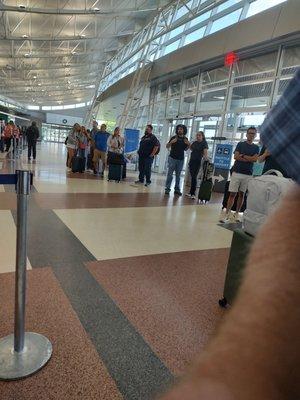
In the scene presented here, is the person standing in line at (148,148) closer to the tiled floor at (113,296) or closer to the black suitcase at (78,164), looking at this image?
the black suitcase at (78,164)

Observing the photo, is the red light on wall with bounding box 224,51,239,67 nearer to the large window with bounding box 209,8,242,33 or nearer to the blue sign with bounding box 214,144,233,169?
the large window with bounding box 209,8,242,33

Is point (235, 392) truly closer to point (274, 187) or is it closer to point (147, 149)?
point (274, 187)

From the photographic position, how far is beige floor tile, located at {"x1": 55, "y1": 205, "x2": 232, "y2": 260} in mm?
3317

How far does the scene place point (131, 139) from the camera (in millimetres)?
10898

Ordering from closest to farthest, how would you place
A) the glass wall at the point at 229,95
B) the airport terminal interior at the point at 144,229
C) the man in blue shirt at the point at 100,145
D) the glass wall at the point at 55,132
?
the airport terminal interior at the point at 144,229 < the glass wall at the point at 229,95 < the man in blue shirt at the point at 100,145 < the glass wall at the point at 55,132

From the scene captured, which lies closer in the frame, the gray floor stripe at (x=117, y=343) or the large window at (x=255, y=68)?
the gray floor stripe at (x=117, y=343)

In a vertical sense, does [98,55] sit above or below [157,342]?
above

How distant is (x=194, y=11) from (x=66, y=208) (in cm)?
882

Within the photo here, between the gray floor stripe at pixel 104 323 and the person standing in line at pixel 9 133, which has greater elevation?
the person standing in line at pixel 9 133

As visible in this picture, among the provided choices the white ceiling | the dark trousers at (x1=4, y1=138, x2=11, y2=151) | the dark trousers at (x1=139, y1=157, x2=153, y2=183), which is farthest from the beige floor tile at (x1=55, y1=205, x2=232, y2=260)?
the dark trousers at (x1=4, y1=138, x2=11, y2=151)

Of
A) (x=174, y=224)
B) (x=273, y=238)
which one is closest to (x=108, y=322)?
(x=273, y=238)

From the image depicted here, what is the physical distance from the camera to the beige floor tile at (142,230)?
3.32 meters

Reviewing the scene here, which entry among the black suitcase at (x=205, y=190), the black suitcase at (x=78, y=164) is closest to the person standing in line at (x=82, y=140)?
the black suitcase at (x=78, y=164)

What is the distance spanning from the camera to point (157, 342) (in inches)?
70.7
